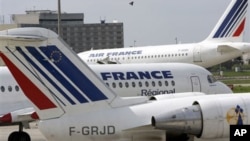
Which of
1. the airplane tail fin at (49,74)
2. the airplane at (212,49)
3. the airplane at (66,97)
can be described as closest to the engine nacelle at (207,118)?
the airplane at (66,97)

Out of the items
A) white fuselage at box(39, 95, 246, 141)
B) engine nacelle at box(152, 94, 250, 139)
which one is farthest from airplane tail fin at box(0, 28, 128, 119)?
engine nacelle at box(152, 94, 250, 139)

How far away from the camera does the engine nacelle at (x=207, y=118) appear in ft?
43.0

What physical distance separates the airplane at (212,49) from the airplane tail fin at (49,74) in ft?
111

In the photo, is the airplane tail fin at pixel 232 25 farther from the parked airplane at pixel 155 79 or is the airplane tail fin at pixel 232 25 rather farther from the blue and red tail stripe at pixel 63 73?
the blue and red tail stripe at pixel 63 73

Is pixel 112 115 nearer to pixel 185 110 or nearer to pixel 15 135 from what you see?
pixel 185 110

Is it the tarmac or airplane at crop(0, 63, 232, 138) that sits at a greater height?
airplane at crop(0, 63, 232, 138)

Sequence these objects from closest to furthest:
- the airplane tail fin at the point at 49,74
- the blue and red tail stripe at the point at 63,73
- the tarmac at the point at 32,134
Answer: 1. the airplane tail fin at the point at 49,74
2. the blue and red tail stripe at the point at 63,73
3. the tarmac at the point at 32,134

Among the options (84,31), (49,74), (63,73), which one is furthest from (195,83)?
(84,31)

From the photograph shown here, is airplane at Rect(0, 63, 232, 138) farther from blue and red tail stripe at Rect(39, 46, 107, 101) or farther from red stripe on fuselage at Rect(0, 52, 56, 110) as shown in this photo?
red stripe on fuselage at Rect(0, 52, 56, 110)

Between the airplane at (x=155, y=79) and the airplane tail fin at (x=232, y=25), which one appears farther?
the airplane tail fin at (x=232, y=25)

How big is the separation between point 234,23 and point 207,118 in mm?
37741

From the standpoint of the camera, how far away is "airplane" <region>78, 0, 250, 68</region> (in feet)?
161

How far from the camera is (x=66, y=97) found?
13898mm

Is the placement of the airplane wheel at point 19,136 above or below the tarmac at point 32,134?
above
